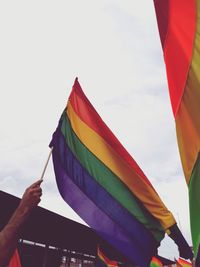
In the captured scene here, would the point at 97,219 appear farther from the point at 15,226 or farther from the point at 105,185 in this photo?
the point at 15,226

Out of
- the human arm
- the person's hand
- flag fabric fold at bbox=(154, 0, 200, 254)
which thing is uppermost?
flag fabric fold at bbox=(154, 0, 200, 254)

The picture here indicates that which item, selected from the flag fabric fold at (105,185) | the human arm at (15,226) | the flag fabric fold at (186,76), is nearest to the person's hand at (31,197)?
the human arm at (15,226)

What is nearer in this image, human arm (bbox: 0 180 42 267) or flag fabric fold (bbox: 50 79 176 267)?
human arm (bbox: 0 180 42 267)

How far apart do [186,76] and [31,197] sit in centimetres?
144

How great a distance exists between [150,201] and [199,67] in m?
1.98

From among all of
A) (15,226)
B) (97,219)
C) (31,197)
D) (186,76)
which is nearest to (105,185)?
(97,219)

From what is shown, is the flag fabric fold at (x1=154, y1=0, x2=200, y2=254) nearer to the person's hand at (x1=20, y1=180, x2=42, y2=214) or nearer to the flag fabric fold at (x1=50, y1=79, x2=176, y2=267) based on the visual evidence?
the person's hand at (x1=20, y1=180, x2=42, y2=214)

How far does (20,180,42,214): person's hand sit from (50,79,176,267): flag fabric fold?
6.52 feet

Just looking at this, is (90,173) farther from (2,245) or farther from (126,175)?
(2,245)

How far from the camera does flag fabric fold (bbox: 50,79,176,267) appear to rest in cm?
447

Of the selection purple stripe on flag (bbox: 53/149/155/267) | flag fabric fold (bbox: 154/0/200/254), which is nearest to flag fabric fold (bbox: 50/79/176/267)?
purple stripe on flag (bbox: 53/149/155/267)

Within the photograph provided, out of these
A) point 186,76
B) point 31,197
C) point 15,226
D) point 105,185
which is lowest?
point 15,226

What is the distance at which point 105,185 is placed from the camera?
4.92 metres

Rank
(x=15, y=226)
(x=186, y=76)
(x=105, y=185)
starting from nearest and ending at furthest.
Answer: (x=15, y=226) < (x=186, y=76) < (x=105, y=185)
